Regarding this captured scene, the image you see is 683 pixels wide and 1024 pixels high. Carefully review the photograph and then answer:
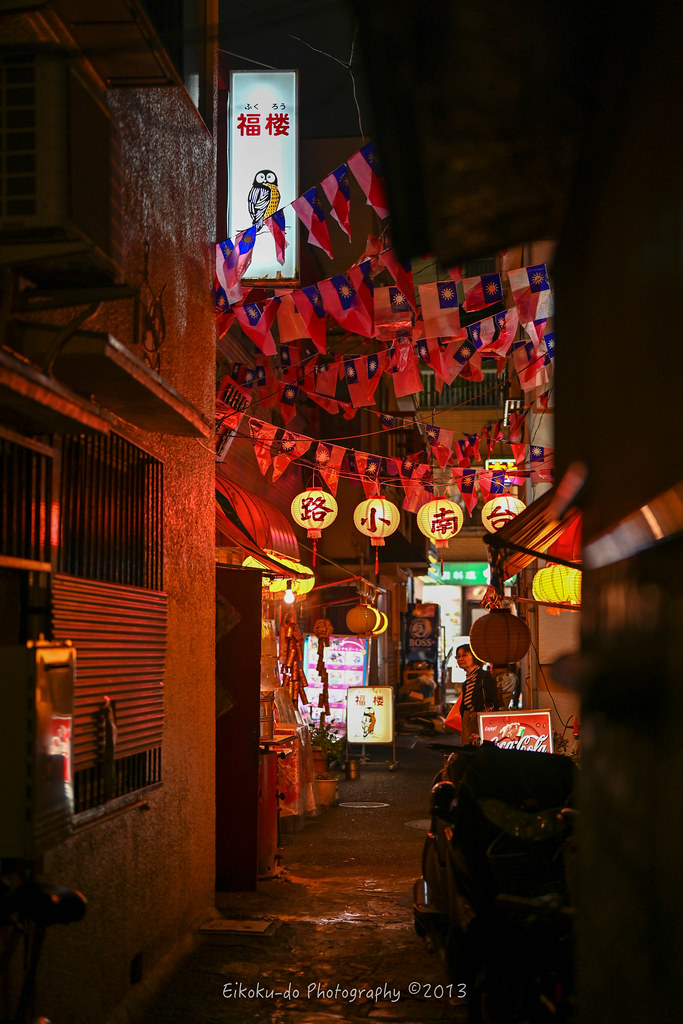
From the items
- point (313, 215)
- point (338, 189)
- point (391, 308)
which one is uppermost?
point (338, 189)

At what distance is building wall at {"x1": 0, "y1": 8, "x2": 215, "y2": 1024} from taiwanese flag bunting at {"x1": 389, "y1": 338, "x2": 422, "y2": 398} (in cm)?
496

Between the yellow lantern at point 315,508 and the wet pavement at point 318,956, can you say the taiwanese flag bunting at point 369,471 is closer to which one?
the yellow lantern at point 315,508

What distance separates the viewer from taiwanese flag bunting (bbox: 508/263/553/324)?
12.7 m

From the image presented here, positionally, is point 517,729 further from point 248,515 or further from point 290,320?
point 290,320

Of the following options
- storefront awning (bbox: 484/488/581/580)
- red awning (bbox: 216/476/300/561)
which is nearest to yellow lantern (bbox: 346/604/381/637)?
red awning (bbox: 216/476/300/561)

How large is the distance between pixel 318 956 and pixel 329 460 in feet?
36.8

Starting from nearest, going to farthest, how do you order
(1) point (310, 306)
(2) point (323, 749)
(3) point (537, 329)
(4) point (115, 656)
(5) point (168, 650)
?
1. (4) point (115, 656)
2. (5) point (168, 650)
3. (1) point (310, 306)
4. (3) point (537, 329)
5. (2) point (323, 749)

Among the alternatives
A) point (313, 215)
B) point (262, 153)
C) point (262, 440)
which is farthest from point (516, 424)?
point (313, 215)

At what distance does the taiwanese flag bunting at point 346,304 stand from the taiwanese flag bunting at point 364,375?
96.6 inches

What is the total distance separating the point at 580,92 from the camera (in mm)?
4180

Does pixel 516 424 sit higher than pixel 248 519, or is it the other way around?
pixel 516 424

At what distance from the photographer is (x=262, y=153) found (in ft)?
46.9

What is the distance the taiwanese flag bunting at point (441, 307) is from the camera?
12328mm

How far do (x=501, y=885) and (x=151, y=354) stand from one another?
4900mm
